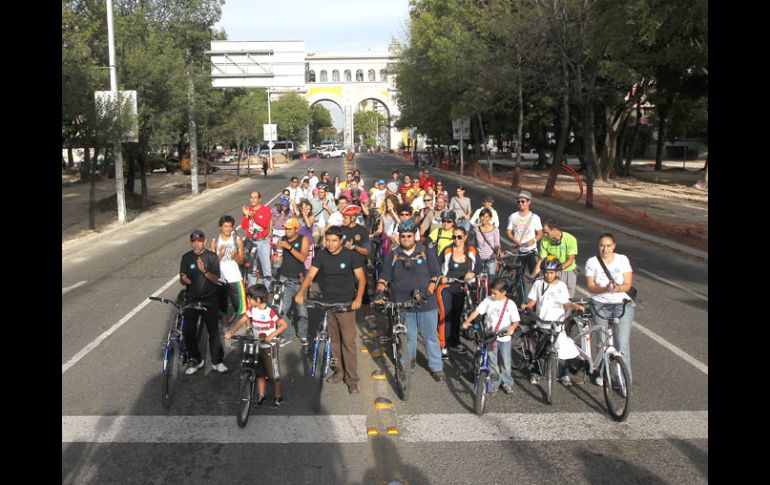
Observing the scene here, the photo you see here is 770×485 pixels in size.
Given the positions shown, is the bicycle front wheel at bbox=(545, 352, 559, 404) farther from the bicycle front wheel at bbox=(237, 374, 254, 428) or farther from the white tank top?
the white tank top

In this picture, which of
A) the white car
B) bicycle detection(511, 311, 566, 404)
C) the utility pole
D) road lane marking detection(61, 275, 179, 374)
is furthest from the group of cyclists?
the white car

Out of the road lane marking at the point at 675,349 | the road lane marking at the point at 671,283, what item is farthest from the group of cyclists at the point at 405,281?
the road lane marking at the point at 671,283

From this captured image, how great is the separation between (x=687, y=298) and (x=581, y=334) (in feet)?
18.3

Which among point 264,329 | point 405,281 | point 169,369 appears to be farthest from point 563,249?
point 169,369

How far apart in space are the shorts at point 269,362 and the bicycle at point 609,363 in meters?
3.21

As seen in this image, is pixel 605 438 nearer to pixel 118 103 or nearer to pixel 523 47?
pixel 118 103

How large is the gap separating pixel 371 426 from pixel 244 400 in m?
1.23

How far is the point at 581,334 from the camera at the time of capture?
22.9ft

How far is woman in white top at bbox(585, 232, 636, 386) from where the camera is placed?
6887 millimetres

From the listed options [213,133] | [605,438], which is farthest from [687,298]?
[213,133]

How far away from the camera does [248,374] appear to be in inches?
250

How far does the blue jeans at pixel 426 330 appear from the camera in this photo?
727 centimetres

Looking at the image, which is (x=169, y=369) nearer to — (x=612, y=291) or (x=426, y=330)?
(x=426, y=330)

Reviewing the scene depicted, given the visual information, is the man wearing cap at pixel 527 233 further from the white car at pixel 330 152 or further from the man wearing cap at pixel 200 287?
the white car at pixel 330 152
